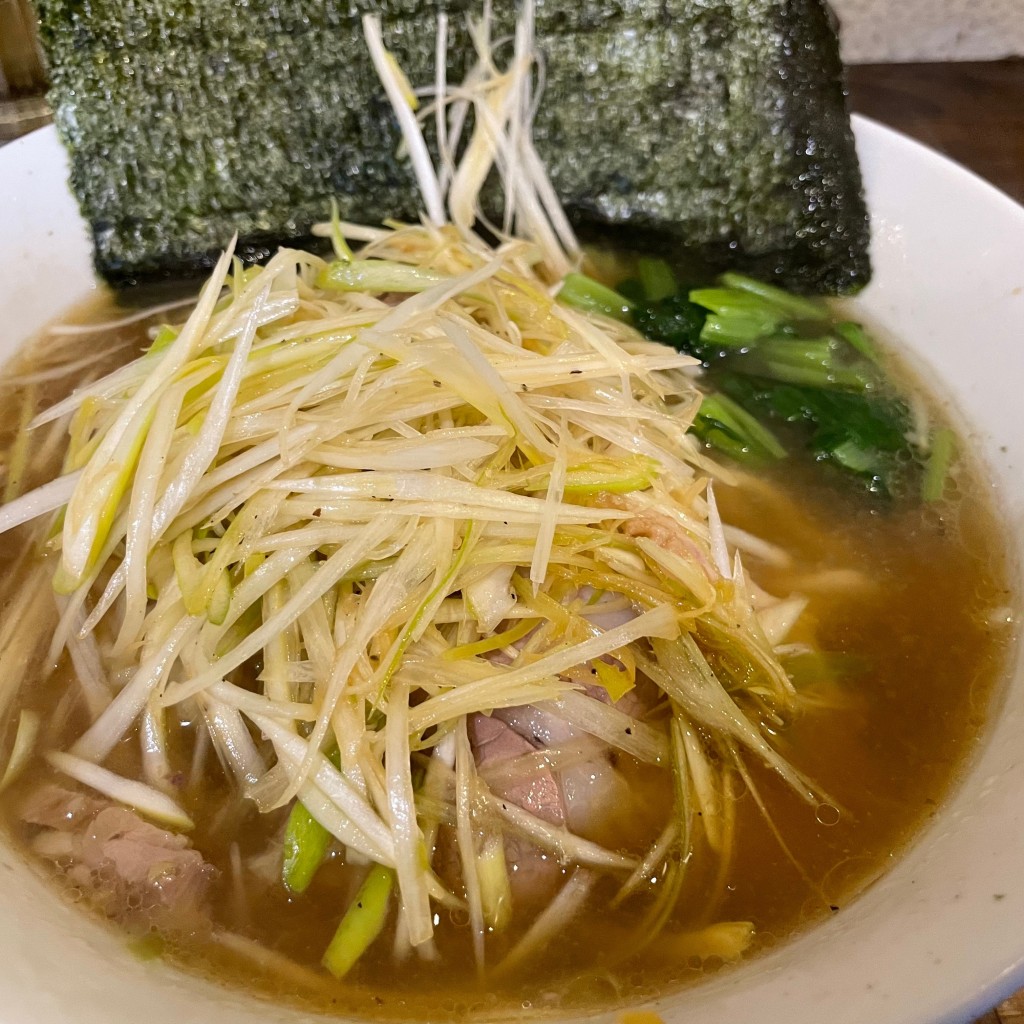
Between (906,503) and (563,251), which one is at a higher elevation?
(563,251)

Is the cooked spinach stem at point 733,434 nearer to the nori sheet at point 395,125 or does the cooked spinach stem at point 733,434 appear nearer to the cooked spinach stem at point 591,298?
the cooked spinach stem at point 591,298

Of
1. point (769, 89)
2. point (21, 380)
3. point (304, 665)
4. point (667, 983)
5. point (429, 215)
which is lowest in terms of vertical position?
point (667, 983)

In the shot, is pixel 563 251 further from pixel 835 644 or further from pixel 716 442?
pixel 835 644

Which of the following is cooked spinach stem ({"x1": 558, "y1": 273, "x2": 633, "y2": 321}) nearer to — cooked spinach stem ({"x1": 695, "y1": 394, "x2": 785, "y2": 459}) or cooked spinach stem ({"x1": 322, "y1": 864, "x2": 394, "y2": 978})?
cooked spinach stem ({"x1": 695, "y1": 394, "x2": 785, "y2": 459})

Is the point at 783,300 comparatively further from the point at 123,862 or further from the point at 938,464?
the point at 123,862

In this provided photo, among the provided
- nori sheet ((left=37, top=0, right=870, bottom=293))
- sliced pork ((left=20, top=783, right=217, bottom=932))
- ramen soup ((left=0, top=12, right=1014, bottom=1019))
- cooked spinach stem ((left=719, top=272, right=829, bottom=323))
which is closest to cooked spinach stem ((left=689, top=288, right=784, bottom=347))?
cooked spinach stem ((left=719, top=272, right=829, bottom=323))

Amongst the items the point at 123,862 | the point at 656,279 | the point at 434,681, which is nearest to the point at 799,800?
the point at 434,681

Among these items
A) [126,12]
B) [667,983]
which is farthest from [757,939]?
[126,12]
